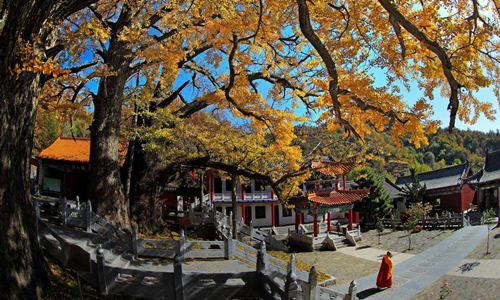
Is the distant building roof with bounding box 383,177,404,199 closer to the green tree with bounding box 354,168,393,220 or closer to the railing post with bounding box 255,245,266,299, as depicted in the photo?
the green tree with bounding box 354,168,393,220

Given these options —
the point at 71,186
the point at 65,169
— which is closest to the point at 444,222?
the point at 71,186

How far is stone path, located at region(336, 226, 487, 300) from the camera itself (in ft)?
44.5

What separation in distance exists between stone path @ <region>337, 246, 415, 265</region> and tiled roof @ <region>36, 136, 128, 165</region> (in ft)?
56.7

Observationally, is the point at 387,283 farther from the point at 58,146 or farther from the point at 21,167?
the point at 58,146

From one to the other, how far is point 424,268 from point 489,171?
67.7 ft

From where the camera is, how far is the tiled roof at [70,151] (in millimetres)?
24538

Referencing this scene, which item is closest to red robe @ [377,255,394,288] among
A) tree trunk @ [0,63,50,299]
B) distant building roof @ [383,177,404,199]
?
tree trunk @ [0,63,50,299]

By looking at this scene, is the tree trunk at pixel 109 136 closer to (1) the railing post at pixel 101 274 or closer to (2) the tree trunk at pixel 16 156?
(1) the railing post at pixel 101 274

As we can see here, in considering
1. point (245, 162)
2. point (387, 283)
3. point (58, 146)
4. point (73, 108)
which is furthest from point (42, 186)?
point (387, 283)

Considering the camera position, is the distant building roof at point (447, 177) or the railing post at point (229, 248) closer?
the railing post at point (229, 248)

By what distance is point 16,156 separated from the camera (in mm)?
6609

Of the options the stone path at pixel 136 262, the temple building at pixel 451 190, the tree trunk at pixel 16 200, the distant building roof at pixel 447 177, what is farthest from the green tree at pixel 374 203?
the tree trunk at pixel 16 200

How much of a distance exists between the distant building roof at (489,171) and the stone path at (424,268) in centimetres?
873

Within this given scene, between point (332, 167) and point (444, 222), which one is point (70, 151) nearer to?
point (332, 167)
